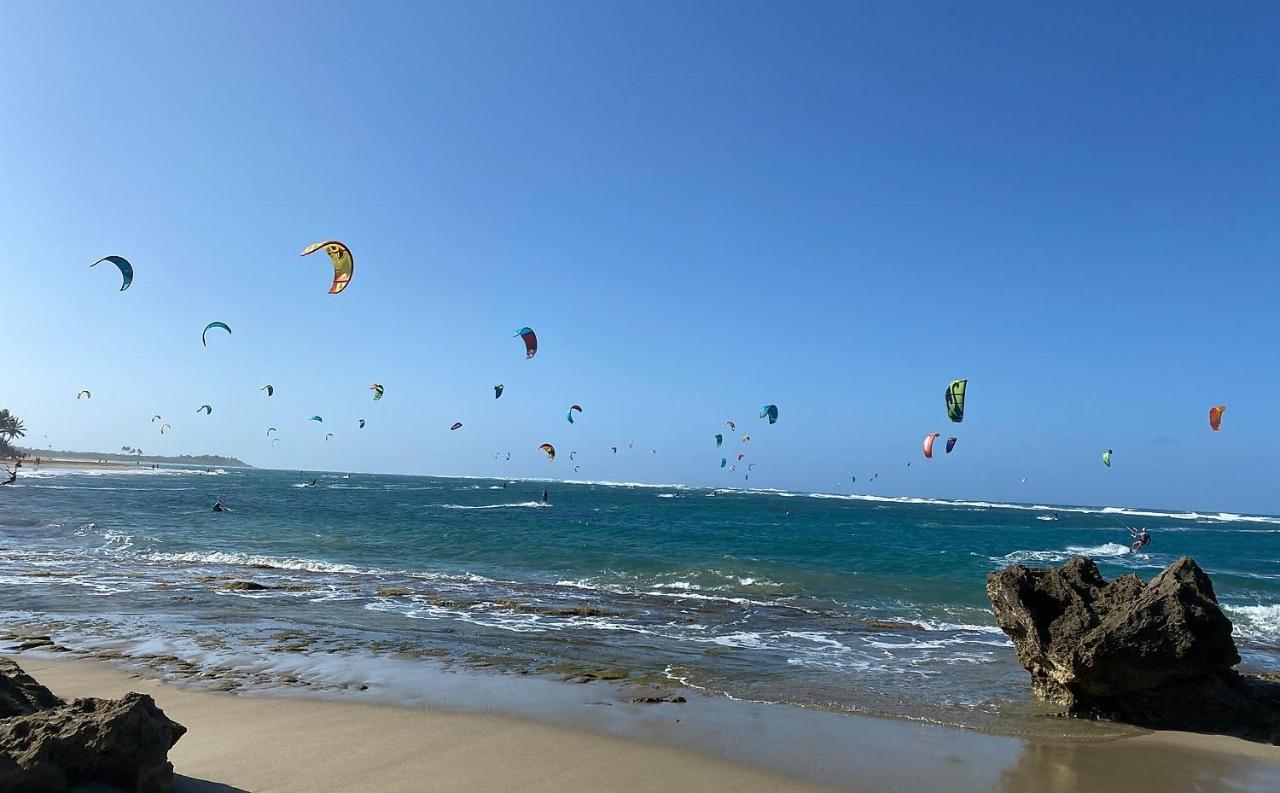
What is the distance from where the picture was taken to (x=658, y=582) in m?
19.5

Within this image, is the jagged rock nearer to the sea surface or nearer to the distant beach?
the distant beach

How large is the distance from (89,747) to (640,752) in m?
3.99

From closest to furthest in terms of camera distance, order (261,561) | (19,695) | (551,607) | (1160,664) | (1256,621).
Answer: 1. (19,695)
2. (1160,664)
3. (551,607)
4. (1256,621)
5. (261,561)

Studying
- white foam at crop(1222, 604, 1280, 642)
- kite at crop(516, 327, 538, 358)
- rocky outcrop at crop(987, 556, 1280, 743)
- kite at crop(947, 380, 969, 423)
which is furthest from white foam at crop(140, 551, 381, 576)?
white foam at crop(1222, 604, 1280, 642)

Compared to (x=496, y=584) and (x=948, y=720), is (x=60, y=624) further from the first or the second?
(x=948, y=720)

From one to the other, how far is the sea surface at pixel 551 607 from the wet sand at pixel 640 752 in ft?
2.64

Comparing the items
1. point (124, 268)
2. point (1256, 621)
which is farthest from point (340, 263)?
point (1256, 621)

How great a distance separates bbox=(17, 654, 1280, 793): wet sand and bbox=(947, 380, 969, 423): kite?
9215mm

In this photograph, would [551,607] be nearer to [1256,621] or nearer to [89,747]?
[89,747]

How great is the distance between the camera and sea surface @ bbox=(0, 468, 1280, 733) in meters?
9.17

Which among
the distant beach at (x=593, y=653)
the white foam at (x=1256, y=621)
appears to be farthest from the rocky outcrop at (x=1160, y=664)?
the white foam at (x=1256, y=621)

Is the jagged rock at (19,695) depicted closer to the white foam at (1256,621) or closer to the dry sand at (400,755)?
the dry sand at (400,755)

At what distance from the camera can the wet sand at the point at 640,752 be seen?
5504 millimetres

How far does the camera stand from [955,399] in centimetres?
1648
